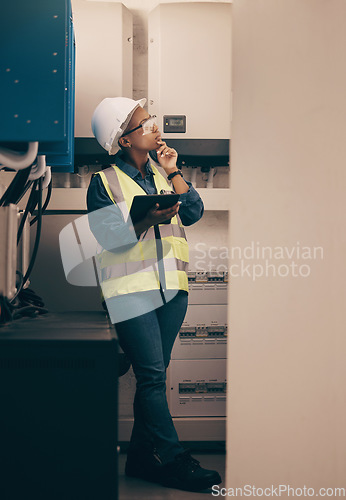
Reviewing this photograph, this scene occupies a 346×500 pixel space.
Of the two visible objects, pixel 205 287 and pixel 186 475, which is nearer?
pixel 186 475

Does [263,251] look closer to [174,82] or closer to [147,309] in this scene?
[147,309]

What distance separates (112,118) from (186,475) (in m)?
1.27

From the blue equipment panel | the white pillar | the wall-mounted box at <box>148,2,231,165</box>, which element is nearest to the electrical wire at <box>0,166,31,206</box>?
the blue equipment panel

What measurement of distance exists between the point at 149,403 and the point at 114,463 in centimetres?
86

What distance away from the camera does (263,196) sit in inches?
41.9

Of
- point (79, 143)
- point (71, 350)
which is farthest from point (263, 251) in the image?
point (79, 143)

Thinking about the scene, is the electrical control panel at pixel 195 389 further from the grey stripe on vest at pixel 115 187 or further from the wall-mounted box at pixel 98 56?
the wall-mounted box at pixel 98 56

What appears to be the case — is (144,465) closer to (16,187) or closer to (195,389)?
(195,389)

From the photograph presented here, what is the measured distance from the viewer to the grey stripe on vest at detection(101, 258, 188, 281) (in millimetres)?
1760

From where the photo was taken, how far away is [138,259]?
5.80 ft

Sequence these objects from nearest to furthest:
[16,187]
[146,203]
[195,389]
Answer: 1. [16,187]
2. [146,203]
3. [195,389]

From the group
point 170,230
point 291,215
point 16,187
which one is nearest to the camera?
point 291,215

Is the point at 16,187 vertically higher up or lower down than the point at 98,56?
lower down

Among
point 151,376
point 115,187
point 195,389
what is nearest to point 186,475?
point 151,376
